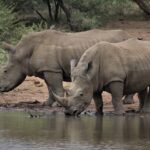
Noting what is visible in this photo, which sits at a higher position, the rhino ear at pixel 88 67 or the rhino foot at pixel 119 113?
the rhino ear at pixel 88 67

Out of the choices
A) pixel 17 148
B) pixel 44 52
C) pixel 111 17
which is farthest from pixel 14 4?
pixel 17 148

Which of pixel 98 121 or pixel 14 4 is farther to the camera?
pixel 14 4

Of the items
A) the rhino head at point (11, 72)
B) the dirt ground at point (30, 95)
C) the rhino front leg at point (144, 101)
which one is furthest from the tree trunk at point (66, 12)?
the rhino front leg at point (144, 101)

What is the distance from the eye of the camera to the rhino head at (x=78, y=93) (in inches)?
636

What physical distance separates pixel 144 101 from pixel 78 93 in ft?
6.87

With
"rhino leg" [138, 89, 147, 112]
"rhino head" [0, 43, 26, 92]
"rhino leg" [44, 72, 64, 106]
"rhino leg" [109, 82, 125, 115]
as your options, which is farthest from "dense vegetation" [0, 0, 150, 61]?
"rhino leg" [109, 82, 125, 115]

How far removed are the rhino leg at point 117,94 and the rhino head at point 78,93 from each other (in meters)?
0.49

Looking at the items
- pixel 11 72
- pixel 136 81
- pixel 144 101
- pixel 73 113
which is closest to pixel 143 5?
pixel 11 72

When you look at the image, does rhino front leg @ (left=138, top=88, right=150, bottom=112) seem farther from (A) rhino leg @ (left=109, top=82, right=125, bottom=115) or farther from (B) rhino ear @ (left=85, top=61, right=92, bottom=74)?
(B) rhino ear @ (left=85, top=61, right=92, bottom=74)

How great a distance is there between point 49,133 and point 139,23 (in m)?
20.6

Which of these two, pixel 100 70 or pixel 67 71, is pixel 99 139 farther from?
pixel 67 71

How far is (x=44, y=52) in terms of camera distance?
1831 cm

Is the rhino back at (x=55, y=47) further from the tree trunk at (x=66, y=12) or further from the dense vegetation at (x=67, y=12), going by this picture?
the tree trunk at (x=66, y=12)

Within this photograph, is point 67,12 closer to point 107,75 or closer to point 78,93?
point 107,75
